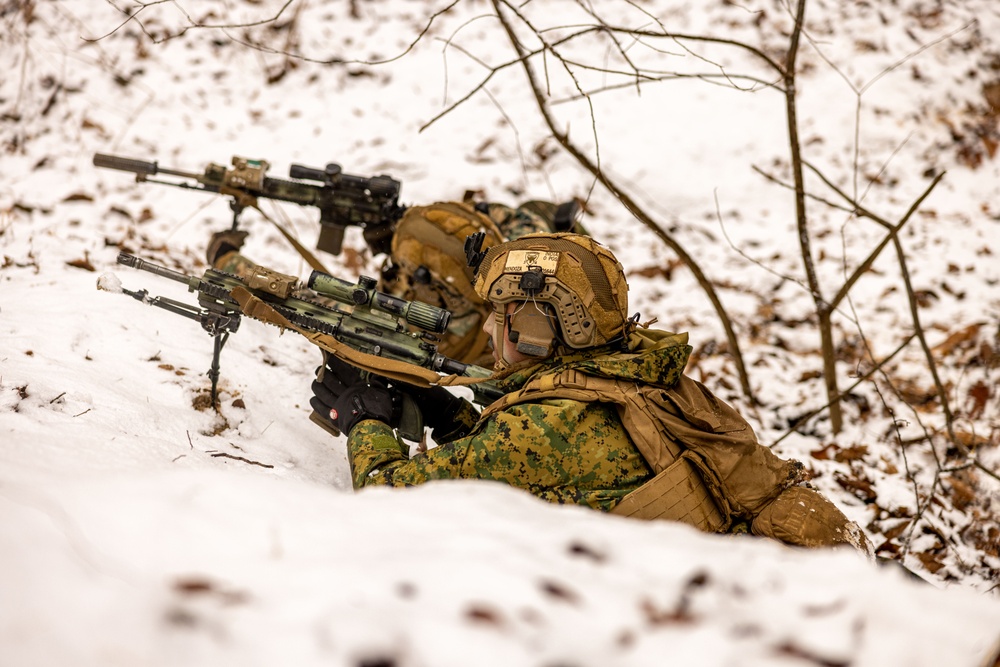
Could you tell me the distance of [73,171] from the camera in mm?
6605

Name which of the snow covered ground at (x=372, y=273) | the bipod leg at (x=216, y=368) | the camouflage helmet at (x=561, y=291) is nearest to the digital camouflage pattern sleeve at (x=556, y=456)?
the camouflage helmet at (x=561, y=291)

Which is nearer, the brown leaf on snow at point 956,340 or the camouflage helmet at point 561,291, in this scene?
the camouflage helmet at point 561,291

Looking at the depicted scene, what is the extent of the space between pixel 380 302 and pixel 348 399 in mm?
553

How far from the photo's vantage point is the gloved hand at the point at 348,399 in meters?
3.47

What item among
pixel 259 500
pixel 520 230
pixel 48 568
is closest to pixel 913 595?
pixel 259 500

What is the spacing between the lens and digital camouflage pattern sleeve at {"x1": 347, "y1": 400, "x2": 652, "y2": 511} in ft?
9.08

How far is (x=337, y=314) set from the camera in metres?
3.76

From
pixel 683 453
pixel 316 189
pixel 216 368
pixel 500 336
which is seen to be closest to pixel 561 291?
pixel 500 336

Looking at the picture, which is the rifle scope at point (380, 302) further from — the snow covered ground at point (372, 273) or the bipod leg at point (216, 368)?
the snow covered ground at point (372, 273)

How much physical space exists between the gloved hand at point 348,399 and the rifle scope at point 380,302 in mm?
359

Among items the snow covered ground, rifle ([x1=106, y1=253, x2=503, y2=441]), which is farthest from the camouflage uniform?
rifle ([x1=106, y1=253, x2=503, y2=441])

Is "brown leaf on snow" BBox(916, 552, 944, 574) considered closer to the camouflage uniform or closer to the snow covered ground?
the snow covered ground

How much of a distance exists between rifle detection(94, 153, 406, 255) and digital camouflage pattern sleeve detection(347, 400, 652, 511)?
2655mm

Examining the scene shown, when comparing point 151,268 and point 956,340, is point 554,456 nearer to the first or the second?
point 151,268
